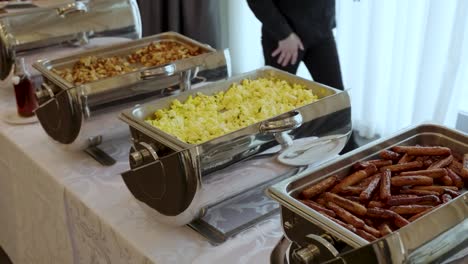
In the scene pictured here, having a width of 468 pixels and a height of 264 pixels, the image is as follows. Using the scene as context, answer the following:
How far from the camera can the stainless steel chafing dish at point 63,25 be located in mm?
1506

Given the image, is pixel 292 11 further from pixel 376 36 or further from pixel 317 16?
pixel 376 36

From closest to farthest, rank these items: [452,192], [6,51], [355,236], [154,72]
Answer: [355,236]
[452,192]
[154,72]
[6,51]

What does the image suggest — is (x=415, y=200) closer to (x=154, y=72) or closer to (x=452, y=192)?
(x=452, y=192)

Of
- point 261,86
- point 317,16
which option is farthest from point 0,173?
point 317,16

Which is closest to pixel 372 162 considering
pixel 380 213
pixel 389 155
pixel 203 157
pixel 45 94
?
pixel 389 155

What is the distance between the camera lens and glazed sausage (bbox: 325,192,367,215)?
719 millimetres

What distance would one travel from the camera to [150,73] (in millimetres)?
1154

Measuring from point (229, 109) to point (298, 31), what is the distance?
715 mm

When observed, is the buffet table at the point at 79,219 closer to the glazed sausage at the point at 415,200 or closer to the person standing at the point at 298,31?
the glazed sausage at the point at 415,200

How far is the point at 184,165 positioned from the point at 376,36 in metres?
1.41

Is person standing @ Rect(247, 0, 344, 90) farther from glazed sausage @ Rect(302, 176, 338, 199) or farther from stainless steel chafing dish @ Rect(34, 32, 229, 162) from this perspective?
glazed sausage @ Rect(302, 176, 338, 199)

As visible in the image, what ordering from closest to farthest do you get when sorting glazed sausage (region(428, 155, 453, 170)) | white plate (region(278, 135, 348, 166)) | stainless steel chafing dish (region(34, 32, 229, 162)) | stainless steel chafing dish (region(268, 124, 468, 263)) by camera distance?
stainless steel chafing dish (region(268, 124, 468, 263)), glazed sausage (region(428, 155, 453, 170)), white plate (region(278, 135, 348, 166)), stainless steel chafing dish (region(34, 32, 229, 162))

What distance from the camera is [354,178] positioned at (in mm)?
790

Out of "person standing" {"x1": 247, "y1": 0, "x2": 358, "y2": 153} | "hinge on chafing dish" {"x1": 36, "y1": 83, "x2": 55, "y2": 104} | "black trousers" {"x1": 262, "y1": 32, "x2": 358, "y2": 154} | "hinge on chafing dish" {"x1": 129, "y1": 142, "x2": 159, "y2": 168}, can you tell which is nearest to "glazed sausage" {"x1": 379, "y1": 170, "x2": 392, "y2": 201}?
"hinge on chafing dish" {"x1": 129, "y1": 142, "x2": 159, "y2": 168}
